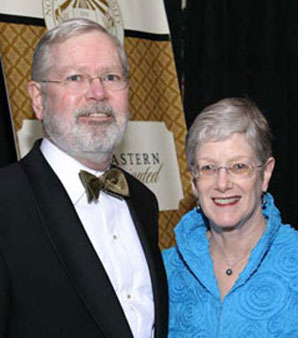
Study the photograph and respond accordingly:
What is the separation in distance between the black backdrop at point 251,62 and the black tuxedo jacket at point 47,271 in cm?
212

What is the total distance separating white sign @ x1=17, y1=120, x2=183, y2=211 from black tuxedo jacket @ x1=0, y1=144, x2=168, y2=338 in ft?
3.53

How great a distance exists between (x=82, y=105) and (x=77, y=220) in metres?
0.36

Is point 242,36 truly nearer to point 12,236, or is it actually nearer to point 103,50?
point 103,50

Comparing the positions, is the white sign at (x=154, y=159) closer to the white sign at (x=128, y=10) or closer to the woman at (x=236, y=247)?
the white sign at (x=128, y=10)

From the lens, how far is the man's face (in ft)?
7.06

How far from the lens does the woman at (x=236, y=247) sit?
228cm

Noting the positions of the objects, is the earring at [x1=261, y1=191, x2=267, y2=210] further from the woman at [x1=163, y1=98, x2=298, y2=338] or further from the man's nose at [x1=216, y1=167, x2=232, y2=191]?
the man's nose at [x1=216, y1=167, x2=232, y2=191]

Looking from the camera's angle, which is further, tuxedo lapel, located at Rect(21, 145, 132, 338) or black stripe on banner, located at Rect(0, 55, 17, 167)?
black stripe on banner, located at Rect(0, 55, 17, 167)

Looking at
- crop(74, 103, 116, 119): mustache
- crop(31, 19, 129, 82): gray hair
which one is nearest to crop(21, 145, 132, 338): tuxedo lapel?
crop(74, 103, 116, 119): mustache

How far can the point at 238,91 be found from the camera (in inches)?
163

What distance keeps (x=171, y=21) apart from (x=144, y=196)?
1679mm

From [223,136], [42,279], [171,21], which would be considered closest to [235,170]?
[223,136]

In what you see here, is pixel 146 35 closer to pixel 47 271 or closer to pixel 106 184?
pixel 106 184

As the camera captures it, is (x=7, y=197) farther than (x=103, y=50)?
No
